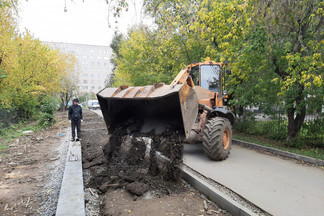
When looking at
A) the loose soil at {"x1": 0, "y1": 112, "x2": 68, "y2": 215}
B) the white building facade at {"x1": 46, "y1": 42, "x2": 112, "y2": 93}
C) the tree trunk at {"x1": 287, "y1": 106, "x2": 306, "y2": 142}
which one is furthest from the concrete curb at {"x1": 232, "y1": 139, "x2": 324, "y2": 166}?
the white building facade at {"x1": 46, "y1": 42, "x2": 112, "y2": 93}

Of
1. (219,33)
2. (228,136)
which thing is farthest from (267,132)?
(219,33)

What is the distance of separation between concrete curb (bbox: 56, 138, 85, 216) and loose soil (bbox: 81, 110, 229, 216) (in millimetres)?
264

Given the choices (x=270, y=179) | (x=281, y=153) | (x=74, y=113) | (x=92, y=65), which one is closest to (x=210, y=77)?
(x=281, y=153)

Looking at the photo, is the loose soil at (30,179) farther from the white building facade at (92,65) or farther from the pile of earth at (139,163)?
the white building facade at (92,65)

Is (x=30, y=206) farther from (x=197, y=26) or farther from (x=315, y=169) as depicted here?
(x=197, y=26)

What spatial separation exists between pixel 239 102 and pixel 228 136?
9.66 ft

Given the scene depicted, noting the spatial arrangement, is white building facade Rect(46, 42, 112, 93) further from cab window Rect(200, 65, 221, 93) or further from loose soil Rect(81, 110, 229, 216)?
loose soil Rect(81, 110, 229, 216)

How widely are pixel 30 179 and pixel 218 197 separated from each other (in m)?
4.04

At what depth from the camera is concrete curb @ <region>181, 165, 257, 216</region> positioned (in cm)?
359

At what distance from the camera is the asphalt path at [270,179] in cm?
389

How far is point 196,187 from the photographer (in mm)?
4832

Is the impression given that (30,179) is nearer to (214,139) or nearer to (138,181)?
(138,181)

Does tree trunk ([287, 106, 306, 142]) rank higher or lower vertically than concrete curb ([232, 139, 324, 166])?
higher

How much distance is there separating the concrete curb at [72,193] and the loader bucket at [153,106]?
155cm
